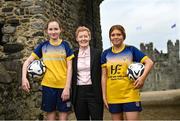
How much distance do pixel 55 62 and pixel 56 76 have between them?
186 millimetres

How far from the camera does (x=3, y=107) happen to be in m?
8.39

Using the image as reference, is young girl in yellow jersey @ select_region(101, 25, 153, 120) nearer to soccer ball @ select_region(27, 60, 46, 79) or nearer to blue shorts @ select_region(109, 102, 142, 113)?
blue shorts @ select_region(109, 102, 142, 113)

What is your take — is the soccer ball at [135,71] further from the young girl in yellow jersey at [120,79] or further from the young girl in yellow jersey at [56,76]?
the young girl in yellow jersey at [56,76]

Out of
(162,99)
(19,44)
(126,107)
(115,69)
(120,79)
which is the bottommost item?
(162,99)

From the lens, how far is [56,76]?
17.0 feet

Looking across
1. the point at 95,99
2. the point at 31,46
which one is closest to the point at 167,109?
the point at 31,46

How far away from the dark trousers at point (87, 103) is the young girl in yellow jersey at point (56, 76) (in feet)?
0.46

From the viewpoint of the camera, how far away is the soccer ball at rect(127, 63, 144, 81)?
4.85 meters

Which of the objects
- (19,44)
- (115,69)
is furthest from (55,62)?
(19,44)

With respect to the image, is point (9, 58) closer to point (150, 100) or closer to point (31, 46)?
point (31, 46)

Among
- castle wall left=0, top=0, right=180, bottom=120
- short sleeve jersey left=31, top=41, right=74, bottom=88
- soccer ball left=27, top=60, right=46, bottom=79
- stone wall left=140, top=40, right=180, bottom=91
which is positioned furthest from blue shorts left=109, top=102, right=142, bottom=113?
stone wall left=140, top=40, right=180, bottom=91

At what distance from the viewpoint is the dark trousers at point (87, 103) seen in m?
5.09

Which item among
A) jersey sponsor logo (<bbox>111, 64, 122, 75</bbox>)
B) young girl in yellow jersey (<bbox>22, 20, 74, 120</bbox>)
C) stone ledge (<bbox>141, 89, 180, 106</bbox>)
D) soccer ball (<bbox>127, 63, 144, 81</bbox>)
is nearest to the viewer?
soccer ball (<bbox>127, 63, 144, 81</bbox>)

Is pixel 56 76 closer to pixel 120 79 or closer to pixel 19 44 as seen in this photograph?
pixel 120 79
